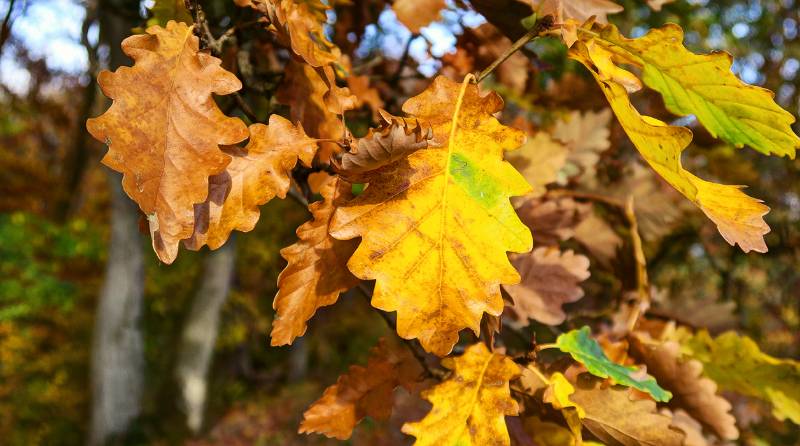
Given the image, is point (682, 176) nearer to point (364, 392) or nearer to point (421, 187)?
point (421, 187)

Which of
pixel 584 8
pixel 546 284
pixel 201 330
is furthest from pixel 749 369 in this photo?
pixel 201 330

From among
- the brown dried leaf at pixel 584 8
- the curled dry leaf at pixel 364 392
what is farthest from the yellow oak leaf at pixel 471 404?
the brown dried leaf at pixel 584 8

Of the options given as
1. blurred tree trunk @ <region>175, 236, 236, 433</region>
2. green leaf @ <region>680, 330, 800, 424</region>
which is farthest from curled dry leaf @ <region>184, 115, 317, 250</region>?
blurred tree trunk @ <region>175, 236, 236, 433</region>

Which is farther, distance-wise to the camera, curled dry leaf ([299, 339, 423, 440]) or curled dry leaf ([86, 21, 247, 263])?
curled dry leaf ([299, 339, 423, 440])

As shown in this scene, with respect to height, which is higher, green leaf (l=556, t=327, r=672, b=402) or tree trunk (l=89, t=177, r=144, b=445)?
green leaf (l=556, t=327, r=672, b=402)

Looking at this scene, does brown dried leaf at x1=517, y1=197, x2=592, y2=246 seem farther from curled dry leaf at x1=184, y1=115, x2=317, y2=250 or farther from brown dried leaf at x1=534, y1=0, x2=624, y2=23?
curled dry leaf at x1=184, y1=115, x2=317, y2=250

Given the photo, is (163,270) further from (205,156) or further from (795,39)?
(205,156)
